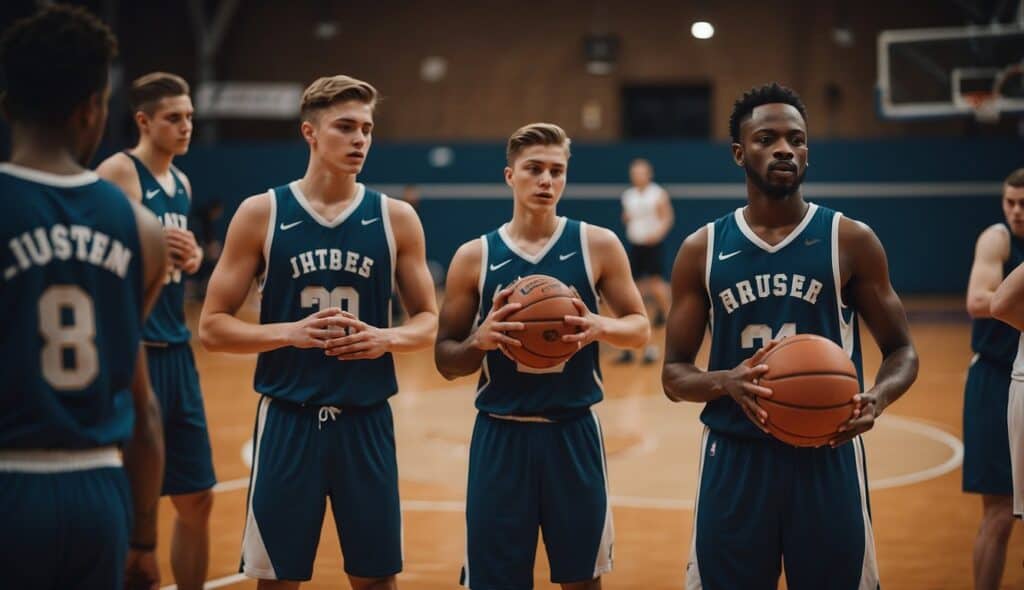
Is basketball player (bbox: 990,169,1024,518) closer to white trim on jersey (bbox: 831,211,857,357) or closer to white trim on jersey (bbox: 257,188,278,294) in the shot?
white trim on jersey (bbox: 831,211,857,357)

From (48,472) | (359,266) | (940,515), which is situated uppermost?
(359,266)

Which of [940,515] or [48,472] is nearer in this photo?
[48,472]

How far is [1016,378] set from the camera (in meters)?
4.36

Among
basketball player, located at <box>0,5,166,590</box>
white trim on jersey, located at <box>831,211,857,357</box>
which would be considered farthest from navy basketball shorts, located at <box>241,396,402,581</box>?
white trim on jersey, located at <box>831,211,857,357</box>

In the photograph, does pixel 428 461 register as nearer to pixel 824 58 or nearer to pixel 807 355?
pixel 807 355

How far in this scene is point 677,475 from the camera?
24.9 feet

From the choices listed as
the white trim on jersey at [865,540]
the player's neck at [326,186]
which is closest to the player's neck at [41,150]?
the player's neck at [326,186]

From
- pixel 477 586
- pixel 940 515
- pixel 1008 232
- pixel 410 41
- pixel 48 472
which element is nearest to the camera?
pixel 48 472

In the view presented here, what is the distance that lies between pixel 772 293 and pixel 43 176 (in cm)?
206

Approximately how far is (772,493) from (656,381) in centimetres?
764

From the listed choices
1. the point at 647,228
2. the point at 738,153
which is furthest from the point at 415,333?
the point at 647,228

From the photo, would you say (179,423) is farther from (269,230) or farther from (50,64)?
(50,64)

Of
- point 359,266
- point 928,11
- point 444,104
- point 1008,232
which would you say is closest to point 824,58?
point 928,11

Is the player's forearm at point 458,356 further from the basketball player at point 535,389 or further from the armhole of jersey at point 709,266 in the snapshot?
the armhole of jersey at point 709,266
